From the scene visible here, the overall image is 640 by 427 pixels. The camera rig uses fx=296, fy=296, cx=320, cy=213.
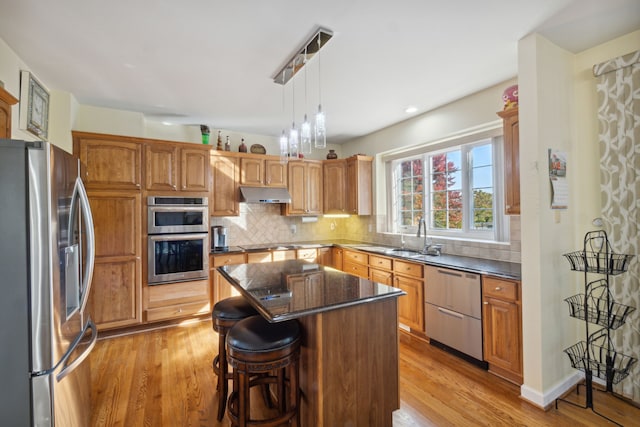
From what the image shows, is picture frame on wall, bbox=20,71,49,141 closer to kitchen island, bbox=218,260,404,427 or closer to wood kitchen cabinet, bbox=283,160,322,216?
kitchen island, bbox=218,260,404,427

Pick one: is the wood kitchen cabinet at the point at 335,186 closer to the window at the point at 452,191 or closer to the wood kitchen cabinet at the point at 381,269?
the window at the point at 452,191

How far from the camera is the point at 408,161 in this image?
4.21m

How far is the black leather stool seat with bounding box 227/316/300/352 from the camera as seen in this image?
61.1 inches

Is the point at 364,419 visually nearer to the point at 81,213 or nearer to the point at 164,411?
the point at 164,411

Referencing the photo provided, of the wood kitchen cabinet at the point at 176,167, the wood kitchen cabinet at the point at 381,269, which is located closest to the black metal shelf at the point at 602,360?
the wood kitchen cabinet at the point at 381,269

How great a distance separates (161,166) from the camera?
3.46m

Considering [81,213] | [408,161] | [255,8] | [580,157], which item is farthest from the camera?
[408,161]

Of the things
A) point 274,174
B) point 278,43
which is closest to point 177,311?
point 274,174

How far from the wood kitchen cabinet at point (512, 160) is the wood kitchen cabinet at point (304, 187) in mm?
2803

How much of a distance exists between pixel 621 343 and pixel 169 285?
164 inches

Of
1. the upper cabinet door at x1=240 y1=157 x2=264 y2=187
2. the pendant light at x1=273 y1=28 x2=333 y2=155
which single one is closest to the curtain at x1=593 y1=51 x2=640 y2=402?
the pendant light at x1=273 y1=28 x2=333 y2=155

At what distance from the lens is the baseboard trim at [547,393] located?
2.02 m

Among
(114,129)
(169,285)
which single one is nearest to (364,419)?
(169,285)

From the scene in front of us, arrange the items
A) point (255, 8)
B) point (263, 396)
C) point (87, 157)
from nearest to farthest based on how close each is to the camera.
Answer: point (255, 8) → point (263, 396) → point (87, 157)
